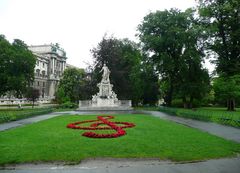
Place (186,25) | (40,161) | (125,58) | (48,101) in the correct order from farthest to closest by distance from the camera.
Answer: (48,101), (125,58), (186,25), (40,161)

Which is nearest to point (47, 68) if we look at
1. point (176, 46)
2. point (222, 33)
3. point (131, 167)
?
point (176, 46)

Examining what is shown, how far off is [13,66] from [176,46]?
2762cm

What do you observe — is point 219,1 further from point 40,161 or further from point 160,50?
point 40,161

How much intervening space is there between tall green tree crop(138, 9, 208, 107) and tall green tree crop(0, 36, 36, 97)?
68.4 feet

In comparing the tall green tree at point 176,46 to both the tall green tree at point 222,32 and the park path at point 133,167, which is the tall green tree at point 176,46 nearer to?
the tall green tree at point 222,32

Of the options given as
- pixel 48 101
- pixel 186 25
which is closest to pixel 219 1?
pixel 186 25

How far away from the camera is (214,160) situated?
7805mm

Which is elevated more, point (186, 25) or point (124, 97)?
point (186, 25)

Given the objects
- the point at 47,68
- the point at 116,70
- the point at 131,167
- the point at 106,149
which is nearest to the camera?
the point at 131,167

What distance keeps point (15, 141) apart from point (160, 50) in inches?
1373

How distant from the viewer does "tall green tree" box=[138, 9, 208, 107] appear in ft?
129

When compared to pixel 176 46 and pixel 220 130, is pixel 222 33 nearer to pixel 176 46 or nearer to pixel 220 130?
pixel 176 46

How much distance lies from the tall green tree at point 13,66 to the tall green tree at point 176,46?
20.8m

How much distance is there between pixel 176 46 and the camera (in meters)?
40.9
